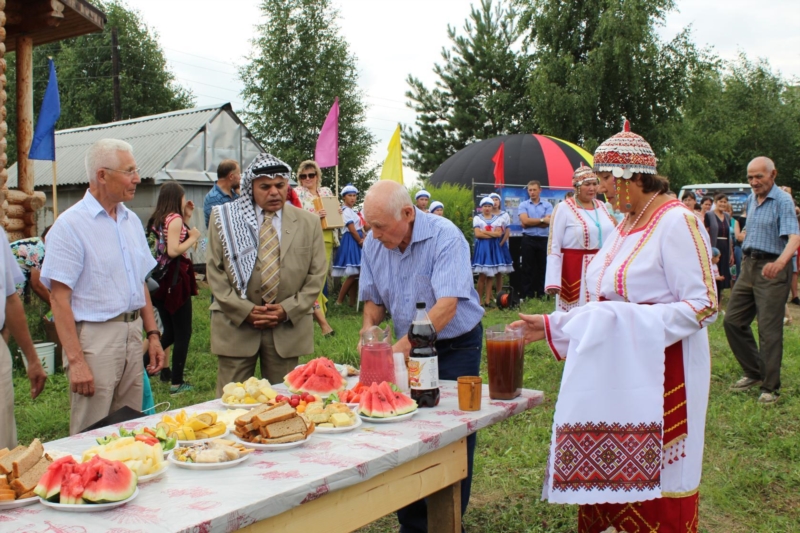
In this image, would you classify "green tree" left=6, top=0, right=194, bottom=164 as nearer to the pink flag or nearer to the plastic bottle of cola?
the pink flag

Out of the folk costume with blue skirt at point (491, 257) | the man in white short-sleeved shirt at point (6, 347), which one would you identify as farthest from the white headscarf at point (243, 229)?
the folk costume with blue skirt at point (491, 257)

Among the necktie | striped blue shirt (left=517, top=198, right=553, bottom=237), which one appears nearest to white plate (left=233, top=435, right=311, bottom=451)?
the necktie

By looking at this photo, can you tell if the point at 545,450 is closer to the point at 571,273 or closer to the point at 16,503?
the point at 571,273

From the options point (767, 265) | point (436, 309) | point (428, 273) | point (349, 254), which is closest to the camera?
point (436, 309)

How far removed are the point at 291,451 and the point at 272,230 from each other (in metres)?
2.01

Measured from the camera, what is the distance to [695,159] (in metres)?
32.8

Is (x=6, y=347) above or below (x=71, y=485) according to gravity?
above

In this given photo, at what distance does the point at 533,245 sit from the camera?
41.2 ft

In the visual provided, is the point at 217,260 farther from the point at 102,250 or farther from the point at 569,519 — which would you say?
the point at 569,519

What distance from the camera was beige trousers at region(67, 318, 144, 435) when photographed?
146 inches

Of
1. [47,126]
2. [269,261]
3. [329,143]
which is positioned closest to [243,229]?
[269,261]

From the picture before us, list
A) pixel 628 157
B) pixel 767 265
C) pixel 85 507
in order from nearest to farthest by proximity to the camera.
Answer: pixel 85 507
pixel 628 157
pixel 767 265

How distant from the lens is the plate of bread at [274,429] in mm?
2498

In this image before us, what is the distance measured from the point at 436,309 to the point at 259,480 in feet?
4.89
